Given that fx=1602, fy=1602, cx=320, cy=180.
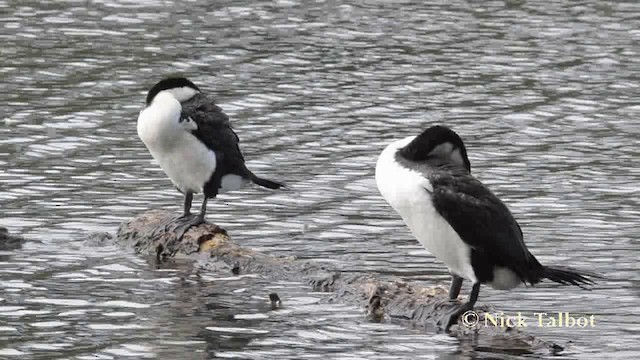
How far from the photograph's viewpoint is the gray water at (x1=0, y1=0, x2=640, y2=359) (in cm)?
1115

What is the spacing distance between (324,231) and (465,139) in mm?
Result: 4401

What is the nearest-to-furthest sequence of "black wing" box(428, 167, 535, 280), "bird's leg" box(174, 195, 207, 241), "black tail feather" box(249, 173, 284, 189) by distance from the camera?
"black wing" box(428, 167, 535, 280) < "bird's leg" box(174, 195, 207, 241) < "black tail feather" box(249, 173, 284, 189)


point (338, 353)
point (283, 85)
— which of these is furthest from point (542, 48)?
point (338, 353)

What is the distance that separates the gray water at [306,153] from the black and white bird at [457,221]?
0.47 metres

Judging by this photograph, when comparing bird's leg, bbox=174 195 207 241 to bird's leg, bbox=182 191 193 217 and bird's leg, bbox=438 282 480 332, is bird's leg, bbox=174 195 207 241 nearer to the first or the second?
bird's leg, bbox=182 191 193 217

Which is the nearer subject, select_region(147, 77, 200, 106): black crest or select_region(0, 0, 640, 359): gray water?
select_region(0, 0, 640, 359): gray water

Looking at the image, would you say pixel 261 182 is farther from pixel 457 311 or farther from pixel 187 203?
pixel 457 311

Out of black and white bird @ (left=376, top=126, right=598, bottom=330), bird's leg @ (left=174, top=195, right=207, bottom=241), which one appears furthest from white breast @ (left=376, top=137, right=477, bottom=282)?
bird's leg @ (left=174, top=195, right=207, bottom=241)

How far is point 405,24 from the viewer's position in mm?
26188

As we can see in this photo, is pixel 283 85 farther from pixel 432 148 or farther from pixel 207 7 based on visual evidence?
pixel 432 148

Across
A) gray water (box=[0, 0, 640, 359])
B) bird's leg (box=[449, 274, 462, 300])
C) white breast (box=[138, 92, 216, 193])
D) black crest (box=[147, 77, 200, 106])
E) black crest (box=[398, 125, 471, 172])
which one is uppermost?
black crest (box=[398, 125, 471, 172])

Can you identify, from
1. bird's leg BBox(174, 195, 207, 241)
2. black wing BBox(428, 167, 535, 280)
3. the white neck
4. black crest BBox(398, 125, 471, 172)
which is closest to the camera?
black wing BBox(428, 167, 535, 280)

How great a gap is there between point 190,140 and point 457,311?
3328 millimetres

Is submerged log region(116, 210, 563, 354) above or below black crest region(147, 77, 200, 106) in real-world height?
below
